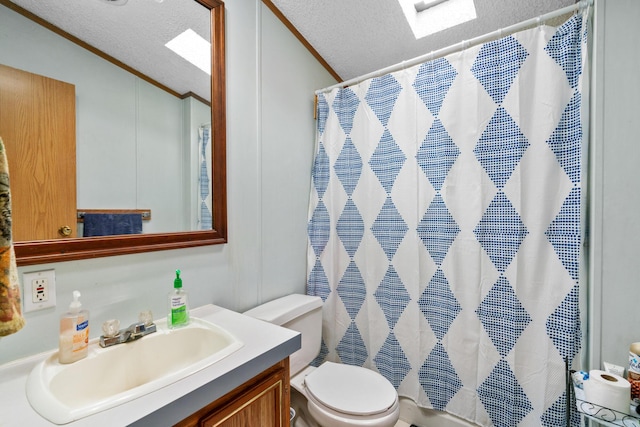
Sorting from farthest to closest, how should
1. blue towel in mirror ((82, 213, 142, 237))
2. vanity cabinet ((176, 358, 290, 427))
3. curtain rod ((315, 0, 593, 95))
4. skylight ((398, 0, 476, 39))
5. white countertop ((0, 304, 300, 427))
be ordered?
skylight ((398, 0, 476, 39))
curtain rod ((315, 0, 593, 95))
blue towel in mirror ((82, 213, 142, 237))
vanity cabinet ((176, 358, 290, 427))
white countertop ((0, 304, 300, 427))

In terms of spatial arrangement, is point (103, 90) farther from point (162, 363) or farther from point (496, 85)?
point (496, 85)

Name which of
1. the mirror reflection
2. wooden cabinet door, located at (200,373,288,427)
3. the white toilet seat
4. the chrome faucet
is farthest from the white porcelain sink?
the white toilet seat

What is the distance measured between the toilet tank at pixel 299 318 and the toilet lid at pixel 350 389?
11 cm

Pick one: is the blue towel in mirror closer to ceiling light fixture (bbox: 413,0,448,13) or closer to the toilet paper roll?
the toilet paper roll

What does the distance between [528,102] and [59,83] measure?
178 centimetres

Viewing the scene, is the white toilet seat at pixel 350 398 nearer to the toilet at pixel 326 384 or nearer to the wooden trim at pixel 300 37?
the toilet at pixel 326 384

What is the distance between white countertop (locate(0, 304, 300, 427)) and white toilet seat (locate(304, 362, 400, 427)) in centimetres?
46

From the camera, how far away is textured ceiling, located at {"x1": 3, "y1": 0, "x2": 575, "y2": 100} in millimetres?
966

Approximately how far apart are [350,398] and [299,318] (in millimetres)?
440

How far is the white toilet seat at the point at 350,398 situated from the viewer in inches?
45.9

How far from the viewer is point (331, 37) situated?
1.76m

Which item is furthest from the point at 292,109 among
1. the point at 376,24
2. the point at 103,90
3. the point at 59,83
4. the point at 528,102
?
the point at 528,102

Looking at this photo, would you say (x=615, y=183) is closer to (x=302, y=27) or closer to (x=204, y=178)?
(x=204, y=178)

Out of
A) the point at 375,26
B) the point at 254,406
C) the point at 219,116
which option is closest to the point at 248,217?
the point at 219,116
